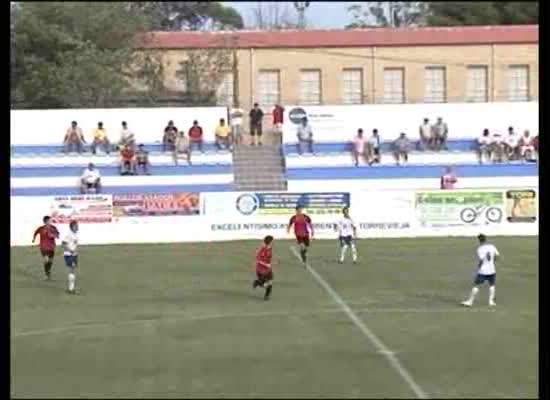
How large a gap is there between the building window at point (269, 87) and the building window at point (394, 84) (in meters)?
5.70

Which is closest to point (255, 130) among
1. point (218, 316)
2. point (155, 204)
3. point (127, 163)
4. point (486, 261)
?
point (127, 163)

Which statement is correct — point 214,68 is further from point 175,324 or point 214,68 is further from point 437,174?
point 175,324

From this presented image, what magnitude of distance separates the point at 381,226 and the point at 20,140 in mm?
15375

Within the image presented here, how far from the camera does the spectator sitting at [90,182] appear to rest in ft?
129

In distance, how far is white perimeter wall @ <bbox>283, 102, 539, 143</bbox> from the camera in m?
44.3

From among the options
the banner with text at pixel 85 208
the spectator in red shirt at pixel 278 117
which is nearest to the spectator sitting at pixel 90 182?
the banner with text at pixel 85 208

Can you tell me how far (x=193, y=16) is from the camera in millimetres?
91875

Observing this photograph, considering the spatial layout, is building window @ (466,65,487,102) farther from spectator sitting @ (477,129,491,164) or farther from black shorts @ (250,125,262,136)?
black shorts @ (250,125,262,136)

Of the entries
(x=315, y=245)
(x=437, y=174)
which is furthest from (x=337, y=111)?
(x=315, y=245)

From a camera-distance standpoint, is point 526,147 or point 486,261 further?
point 526,147

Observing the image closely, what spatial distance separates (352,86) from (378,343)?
3978cm

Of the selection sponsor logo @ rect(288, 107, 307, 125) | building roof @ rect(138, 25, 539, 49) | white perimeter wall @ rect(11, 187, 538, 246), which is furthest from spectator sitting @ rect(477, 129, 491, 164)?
building roof @ rect(138, 25, 539, 49)

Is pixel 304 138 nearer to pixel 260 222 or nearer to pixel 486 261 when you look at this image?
pixel 260 222

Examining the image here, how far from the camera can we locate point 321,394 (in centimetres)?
1256
